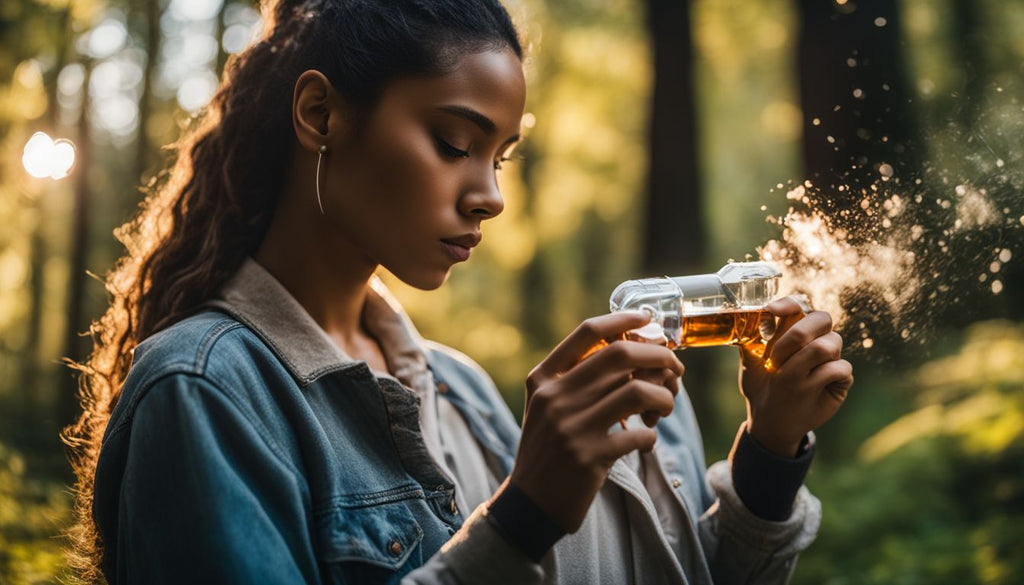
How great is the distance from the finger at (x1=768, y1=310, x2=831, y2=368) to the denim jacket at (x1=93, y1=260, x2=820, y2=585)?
1.73 feet

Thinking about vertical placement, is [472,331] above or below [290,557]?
above

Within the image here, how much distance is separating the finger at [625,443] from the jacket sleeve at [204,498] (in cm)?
69

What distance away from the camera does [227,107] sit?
7.44 ft

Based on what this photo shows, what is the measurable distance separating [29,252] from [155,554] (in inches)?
539

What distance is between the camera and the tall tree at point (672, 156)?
271 inches

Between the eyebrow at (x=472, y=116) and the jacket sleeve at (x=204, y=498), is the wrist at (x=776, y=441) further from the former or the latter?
the jacket sleeve at (x=204, y=498)

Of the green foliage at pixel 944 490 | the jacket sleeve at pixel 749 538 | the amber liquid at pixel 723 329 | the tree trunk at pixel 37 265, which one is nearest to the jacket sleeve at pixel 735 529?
the jacket sleeve at pixel 749 538

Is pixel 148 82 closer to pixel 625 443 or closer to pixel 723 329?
pixel 723 329

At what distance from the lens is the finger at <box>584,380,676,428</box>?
1489 millimetres

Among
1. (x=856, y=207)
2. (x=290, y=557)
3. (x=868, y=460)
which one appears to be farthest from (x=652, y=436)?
(x=868, y=460)

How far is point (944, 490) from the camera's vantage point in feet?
18.5

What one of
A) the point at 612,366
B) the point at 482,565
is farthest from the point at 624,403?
the point at 482,565

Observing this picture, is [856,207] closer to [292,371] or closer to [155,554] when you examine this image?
[292,371]

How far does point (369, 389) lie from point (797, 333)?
1084 mm
